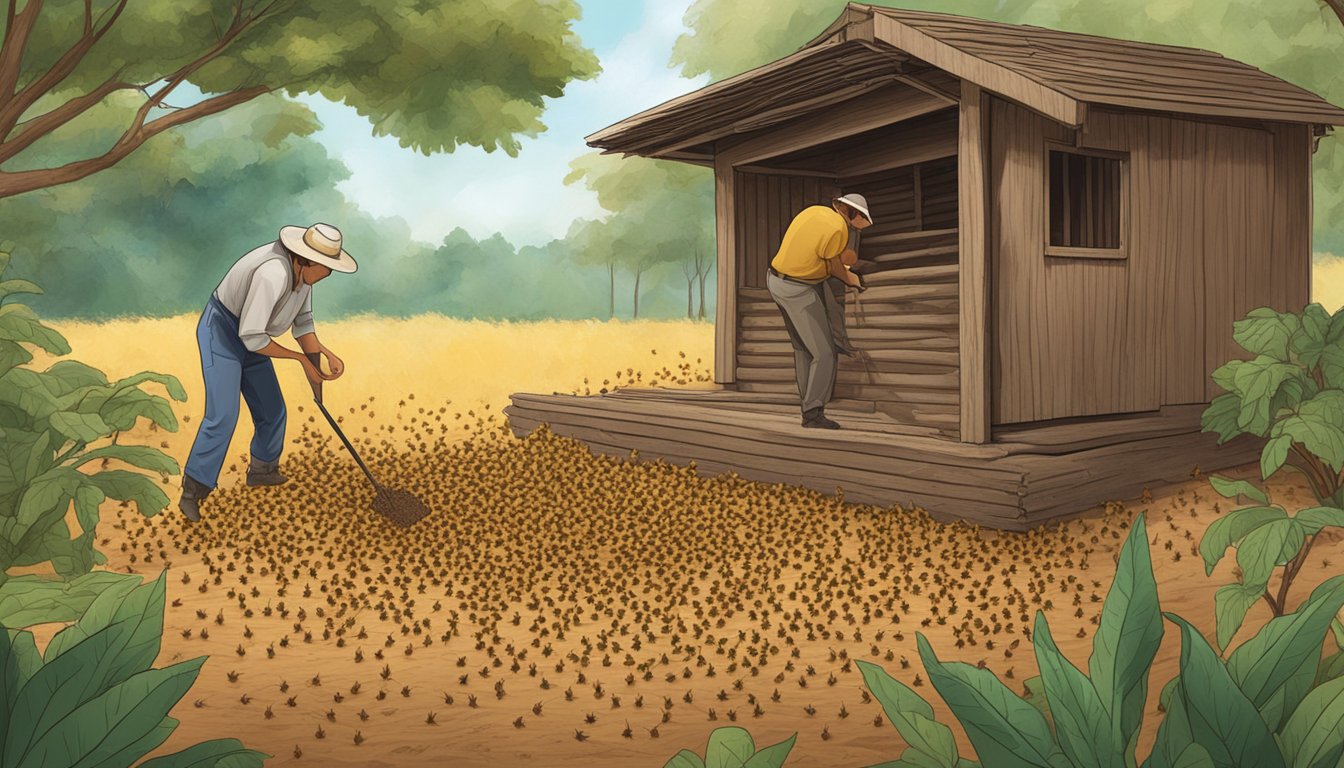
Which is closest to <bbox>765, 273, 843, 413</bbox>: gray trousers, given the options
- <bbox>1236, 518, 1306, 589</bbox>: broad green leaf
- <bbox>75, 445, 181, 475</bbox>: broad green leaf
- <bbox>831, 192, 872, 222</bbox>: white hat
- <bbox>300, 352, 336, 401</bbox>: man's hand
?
<bbox>831, 192, 872, 222</bbox>: white hat

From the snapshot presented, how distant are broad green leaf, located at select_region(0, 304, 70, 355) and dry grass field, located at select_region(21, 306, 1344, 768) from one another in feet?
5.18

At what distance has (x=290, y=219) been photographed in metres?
43.9

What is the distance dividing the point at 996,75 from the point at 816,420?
3133 millimetres

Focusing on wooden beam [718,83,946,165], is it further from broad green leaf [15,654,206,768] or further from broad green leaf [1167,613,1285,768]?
broad green leaf [15,654,206,768]

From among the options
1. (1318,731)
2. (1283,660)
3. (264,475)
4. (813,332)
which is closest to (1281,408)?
(813,332)

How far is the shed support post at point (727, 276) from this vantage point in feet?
39.7

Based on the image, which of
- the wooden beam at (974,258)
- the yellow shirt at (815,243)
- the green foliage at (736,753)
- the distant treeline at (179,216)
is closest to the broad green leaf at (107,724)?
the green foliage at (736,753)

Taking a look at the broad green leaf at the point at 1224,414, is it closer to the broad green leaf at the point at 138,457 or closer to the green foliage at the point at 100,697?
the broad green leaf at the point at 138,457

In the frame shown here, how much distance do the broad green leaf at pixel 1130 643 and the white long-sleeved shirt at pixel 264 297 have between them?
7.35m

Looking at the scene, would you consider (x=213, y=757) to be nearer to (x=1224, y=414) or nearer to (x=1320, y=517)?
(x=1320, y=517)

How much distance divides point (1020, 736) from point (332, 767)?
3150 millimetres

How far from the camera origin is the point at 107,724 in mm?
1568

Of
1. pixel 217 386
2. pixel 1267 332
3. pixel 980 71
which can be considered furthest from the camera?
→ pixel 217 386

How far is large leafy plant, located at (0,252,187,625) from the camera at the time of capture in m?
3.56
